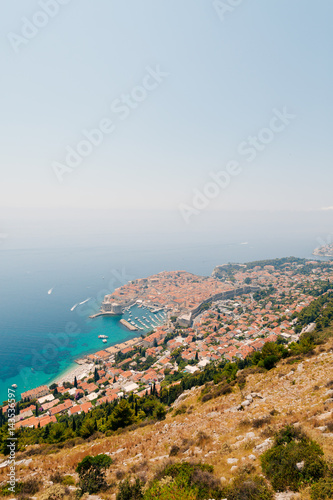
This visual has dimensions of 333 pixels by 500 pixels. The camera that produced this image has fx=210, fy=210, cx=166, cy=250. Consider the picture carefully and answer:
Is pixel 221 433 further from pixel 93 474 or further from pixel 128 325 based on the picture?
pixel 128 325

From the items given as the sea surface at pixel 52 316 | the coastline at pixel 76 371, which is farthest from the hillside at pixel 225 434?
the sea surface at pixel 52 316

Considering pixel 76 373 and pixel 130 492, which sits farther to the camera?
pixel 76 373

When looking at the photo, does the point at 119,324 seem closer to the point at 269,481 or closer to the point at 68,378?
the point at 68,378

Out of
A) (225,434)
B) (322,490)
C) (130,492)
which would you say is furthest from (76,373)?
(322,490)

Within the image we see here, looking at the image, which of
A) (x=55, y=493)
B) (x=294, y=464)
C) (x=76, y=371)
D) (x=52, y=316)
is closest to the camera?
(x=294, y=464)

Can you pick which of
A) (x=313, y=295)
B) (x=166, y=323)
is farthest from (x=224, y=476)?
(x=313, y=295)

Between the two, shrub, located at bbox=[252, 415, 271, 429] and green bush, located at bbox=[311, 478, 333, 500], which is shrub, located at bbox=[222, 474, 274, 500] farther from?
shrub, located at bbox=[252, 415, 271, 429]
